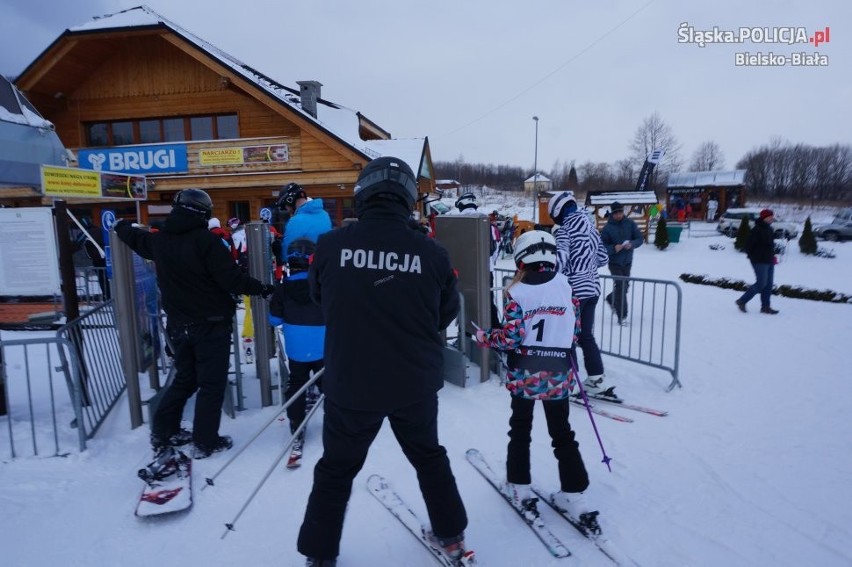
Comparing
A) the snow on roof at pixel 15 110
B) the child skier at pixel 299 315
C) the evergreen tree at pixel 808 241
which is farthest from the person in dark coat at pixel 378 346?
the evergreen tree at pixel 808 241

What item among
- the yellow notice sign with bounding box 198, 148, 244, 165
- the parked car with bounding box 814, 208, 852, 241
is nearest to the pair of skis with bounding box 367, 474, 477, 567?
the yellow notice sign with bounding box 198, 148, 244, 165

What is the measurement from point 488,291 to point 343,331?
297cm

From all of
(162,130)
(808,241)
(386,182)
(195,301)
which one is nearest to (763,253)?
(386,182)

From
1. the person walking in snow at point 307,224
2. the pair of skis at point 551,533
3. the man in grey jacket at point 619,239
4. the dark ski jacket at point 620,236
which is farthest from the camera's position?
the dark ski jacket at point 620,236

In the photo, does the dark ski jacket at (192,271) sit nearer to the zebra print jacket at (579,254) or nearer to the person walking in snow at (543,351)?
the person walking in snow at (543,351)

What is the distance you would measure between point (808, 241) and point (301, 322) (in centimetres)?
2033

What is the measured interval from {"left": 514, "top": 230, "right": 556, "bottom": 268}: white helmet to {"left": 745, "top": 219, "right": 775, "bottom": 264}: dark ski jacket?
7189 millimetres

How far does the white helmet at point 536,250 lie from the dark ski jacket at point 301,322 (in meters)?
1.62

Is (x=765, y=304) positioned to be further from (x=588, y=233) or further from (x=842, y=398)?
(x=588, y=233)

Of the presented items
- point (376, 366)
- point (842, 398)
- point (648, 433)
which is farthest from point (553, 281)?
point (842, 398)

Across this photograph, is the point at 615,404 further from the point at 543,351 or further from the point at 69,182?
the point at 69,182

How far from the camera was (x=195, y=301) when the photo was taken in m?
3.40

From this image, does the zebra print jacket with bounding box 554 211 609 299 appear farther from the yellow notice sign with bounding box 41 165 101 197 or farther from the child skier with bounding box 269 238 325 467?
the yellow notice sign with bounding box 41 165 101 197

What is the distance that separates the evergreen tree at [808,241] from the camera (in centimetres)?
1714
